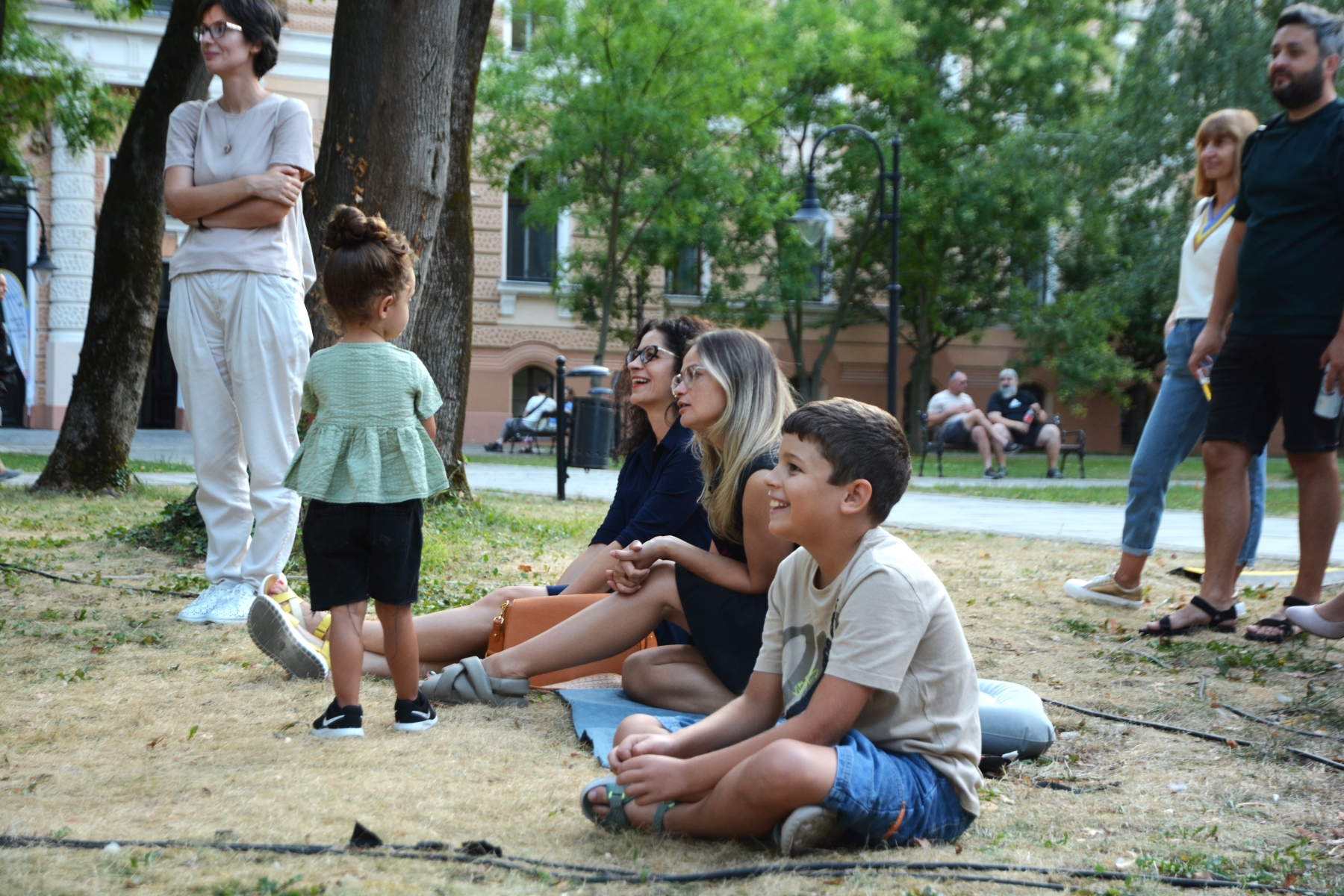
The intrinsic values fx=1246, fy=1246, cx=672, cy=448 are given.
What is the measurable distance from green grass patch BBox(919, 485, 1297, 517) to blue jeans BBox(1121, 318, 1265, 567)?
5.58 m

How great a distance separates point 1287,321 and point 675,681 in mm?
2726

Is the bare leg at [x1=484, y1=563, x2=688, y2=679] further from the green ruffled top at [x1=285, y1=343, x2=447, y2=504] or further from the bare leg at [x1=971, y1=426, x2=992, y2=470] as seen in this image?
the bare leg at [x1=971, y1=426, x2=992, y2=470]

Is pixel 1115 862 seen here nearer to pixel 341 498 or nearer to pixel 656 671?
pixel 656 671

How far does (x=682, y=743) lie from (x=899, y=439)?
0.80 meters

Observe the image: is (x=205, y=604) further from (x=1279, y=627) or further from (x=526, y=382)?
(x=526, y=382)

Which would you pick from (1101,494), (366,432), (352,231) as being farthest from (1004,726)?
(1101,494)

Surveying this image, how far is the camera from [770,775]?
2.37 meters

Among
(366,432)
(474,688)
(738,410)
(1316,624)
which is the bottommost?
(474,688)

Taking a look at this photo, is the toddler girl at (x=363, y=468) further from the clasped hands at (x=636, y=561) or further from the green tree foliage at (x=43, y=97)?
the green tree foliage at (x=43, y=97)

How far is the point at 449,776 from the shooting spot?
301 cm

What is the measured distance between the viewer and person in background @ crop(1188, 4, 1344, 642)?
4551mm

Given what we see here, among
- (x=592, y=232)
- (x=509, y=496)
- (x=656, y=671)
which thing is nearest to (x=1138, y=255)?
(x=592, y=232)

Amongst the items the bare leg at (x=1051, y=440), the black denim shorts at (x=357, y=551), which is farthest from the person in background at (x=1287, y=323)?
the bare leg at (x=1051, y=440)

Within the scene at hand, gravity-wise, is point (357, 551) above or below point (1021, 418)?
below
